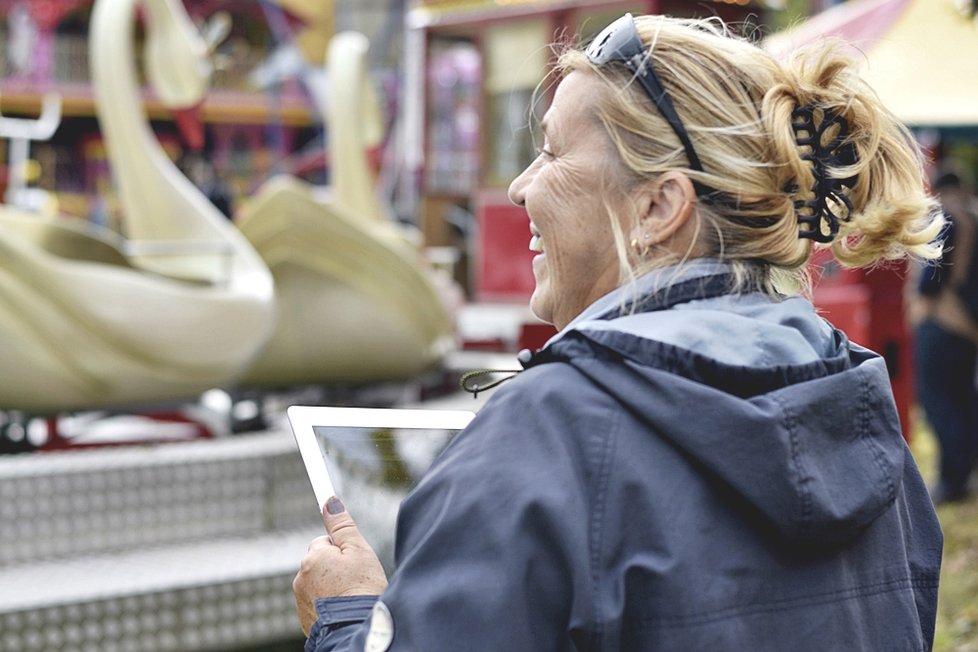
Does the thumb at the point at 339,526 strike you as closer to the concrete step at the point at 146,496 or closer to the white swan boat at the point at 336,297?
the concrete step at the point at 146,496

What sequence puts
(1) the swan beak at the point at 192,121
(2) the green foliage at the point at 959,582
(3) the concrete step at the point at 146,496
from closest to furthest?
(3) the concrete step at the point at 146,496
(2) the green foliage at the point at 959,582
(1) the swan beak at the point at 192,121

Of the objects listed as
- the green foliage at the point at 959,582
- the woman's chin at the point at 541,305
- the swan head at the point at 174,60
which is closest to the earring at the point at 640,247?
the woman's chin at the point at 541,305

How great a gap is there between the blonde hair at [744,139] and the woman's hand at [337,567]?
0.39 metres

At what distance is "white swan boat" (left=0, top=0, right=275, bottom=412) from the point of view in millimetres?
4176

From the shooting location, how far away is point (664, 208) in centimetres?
Answer: 121

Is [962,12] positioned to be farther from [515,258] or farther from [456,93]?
[456,93]

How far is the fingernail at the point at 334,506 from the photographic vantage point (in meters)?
1.24

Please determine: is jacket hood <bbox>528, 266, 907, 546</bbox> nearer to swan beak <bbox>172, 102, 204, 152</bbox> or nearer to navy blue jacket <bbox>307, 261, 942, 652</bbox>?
navy blue jacket <bbox>307, 261, 942, 652</bbox>

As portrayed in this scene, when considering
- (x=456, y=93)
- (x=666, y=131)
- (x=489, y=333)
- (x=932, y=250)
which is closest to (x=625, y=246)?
(x=666, y=131)

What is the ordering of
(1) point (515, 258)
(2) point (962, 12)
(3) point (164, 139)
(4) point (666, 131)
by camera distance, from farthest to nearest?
1. (3) point (164, 139)
2. (1) point (515, 258)
3. (2) point (962, 12)
4. (4) point (666, 131)

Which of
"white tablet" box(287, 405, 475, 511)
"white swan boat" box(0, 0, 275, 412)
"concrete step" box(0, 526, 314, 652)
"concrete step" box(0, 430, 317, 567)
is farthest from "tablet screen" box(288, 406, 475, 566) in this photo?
"white swan boat" box(0, 0, 275, 412)

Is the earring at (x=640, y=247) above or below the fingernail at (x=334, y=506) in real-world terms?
above

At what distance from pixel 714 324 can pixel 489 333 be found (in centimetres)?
776

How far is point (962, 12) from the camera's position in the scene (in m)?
3.29
